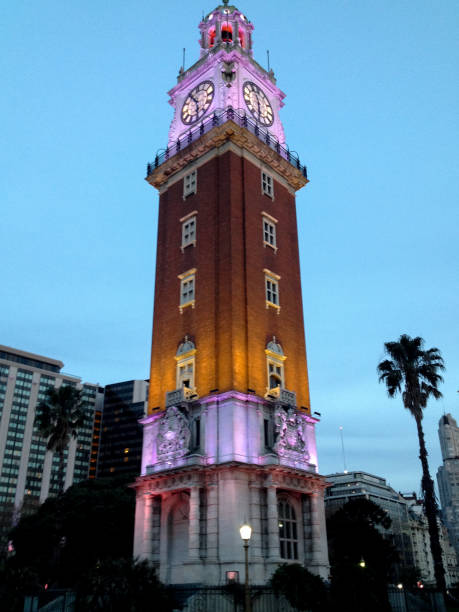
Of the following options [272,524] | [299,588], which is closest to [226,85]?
[272,524]

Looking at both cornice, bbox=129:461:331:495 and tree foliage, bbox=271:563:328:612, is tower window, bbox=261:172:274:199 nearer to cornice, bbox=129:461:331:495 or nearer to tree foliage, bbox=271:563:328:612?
cornice, bbox=129:461:331:495

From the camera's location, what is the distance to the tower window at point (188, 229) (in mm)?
46094

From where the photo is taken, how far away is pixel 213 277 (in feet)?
139

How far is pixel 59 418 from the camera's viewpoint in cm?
5231

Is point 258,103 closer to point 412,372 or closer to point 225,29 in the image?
point 225,29

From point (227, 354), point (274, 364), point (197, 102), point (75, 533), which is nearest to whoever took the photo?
point (227, 354)

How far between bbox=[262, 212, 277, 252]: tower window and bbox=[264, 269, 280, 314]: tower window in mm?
2702

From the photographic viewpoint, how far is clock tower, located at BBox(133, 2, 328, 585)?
35000 millimetres

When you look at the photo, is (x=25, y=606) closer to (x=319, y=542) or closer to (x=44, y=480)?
(x=319, y=542)

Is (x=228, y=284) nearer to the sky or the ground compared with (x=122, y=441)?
nearer to the ground

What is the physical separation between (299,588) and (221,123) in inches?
1366

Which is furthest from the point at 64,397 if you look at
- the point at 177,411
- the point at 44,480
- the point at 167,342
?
the point at 44,480

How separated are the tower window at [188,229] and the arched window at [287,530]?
2057cm

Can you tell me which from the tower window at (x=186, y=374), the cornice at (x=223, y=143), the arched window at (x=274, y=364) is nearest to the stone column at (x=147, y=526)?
the tower window at (x=186, y=374)
